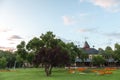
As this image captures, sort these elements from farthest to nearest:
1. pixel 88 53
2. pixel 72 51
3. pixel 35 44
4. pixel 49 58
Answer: pixel 88 53 < pixel 72 51 < pixel 35 44 < pixel 49 58

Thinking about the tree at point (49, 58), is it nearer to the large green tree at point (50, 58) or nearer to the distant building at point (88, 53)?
the large green tree at point (50, 58)

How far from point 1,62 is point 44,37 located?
3640 centimetres

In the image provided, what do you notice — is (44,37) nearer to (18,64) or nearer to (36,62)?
(36,62)

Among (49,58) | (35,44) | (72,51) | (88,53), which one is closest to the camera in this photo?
(49,58)

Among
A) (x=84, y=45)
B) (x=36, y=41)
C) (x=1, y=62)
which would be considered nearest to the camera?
(x=36, y=41)

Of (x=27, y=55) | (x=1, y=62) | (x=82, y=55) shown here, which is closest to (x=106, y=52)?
(x=82, y=55)

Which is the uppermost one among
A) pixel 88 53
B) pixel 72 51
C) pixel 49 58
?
pixel 88 53

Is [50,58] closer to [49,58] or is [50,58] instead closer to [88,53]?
[49,58]

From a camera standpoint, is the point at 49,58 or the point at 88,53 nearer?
the point at 49,58

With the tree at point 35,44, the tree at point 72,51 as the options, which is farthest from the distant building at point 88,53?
the tree at point 35,44

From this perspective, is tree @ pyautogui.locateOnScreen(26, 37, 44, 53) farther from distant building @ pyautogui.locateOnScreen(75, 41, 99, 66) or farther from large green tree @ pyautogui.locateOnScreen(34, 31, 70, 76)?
distant building @ pyautogui.locateOnScreen(75, 41, 99, 66)

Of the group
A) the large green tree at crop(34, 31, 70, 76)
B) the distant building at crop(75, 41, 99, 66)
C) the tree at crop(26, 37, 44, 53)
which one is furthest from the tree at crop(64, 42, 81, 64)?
the distant building at crop(75, 41, 99, 66)

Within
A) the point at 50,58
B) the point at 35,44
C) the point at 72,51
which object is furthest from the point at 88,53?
the point at 50,58

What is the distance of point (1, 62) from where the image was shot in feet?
321
